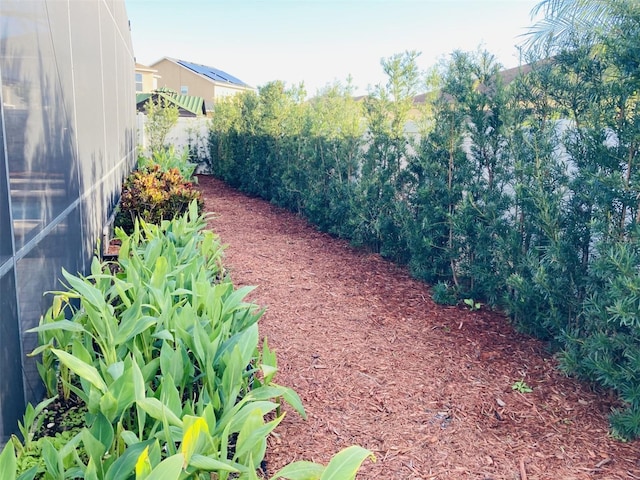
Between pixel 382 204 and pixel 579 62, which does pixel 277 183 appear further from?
pixel 579 62

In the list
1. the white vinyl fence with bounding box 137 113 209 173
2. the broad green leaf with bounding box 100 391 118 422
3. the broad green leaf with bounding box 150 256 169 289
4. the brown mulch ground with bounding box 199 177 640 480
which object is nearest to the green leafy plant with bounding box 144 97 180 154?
the white vinyl fence with bounding box 137 113 209 173

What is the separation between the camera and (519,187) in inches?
145

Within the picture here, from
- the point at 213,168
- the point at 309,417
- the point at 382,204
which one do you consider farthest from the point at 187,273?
the point at 213,168

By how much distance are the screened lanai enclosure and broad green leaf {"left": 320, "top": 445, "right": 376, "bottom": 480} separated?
4.62 ft

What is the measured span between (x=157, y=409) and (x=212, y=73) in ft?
134

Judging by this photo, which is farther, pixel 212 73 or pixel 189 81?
pixel 212 73

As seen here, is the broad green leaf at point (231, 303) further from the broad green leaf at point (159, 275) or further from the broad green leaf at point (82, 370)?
A: the broad green leaf at point (82, 370)

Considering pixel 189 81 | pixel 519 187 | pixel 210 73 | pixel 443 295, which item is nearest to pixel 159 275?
pixel 519 187

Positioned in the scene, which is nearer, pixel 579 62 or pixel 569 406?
pixel 569 406

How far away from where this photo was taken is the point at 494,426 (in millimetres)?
2824

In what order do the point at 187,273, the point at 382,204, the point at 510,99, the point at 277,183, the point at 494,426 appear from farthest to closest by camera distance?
1. the point at 277,183
2. the point at 382,204
3. the point at 510,99
4. the point at 187,273
5. the point at 494,426

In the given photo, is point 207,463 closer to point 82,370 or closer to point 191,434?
point 191,434

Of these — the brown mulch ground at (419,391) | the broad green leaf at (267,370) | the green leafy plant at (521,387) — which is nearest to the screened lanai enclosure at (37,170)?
the broad green leaf at (267,370)

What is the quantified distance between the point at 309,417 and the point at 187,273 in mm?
1205
